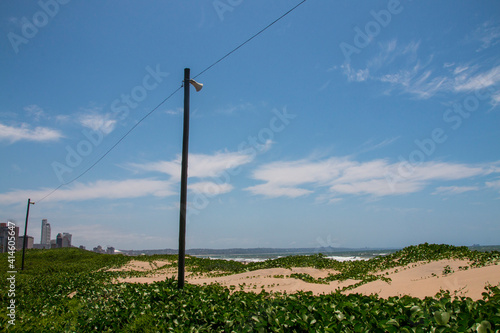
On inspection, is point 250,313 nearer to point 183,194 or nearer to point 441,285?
point 183,194

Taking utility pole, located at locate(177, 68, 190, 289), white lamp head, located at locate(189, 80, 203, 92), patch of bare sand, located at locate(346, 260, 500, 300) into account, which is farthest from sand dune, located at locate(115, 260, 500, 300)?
white lamp head, located at locate(189, 80, 203, 92)

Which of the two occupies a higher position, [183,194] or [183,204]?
[183,194]

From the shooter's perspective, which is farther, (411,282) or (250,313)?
(411,282)

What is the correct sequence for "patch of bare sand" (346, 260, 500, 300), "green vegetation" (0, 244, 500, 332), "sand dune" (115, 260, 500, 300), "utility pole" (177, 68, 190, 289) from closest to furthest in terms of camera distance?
1. "green vegetation" (0, 244, 500, 332)
2. "utility pole" (177, 68, 190, 289)
3. "patch of bare sand" (346, 260, 500, 300)
4. "sand dune" (115, 260, 500, 300)

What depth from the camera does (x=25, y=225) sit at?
28766mm

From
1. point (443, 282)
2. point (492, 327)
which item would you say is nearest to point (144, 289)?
point (492, 327)

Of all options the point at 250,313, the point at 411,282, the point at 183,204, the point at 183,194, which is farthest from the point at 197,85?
the point at 411,282

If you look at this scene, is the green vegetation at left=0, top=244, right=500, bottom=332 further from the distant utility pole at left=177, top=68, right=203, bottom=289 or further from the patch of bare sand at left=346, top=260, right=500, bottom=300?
the patch of bare sand at left=346, top=260, right=500, bottom=300

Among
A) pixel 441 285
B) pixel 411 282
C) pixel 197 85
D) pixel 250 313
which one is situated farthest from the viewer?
pixel 411 282

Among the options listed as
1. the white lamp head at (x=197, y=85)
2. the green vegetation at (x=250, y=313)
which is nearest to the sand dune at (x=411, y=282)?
the green vegetation at (x=250, y=313)

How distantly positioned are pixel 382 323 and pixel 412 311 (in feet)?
1.76

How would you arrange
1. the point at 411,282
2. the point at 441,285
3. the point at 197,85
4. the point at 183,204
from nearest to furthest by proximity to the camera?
1. the point at 183,204
2. the point at 197,85
3. the point at 441,285
4. the point at 411,282

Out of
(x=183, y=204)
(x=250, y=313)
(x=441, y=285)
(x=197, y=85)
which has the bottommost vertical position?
(x=441, y=285)

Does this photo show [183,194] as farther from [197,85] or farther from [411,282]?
[411,282]
